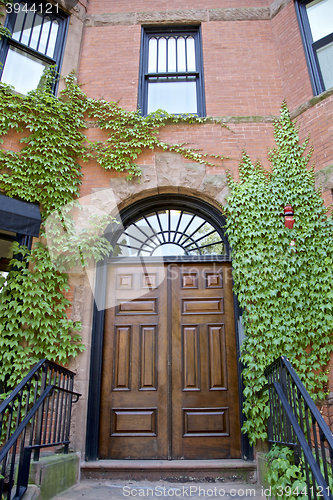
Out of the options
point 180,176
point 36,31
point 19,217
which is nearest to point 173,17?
point 36,31

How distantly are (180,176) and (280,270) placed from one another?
1984mm

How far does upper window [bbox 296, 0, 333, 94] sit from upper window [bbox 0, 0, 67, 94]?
4090mm

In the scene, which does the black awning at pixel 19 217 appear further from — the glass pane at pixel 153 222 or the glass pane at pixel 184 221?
the glass pane at pixel 184 221

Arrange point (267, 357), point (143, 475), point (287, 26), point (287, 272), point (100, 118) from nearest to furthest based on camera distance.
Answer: point (143, 475)
point (267, 357)
point (287, 272)
point (100, 118)
point (287, 26)

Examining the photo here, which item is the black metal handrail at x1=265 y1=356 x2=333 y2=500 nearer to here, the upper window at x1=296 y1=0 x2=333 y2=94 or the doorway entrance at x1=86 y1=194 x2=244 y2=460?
the doorway entrance at x1=86 y1=194 x2=244 y2=460

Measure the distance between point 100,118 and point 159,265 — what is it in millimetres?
2523

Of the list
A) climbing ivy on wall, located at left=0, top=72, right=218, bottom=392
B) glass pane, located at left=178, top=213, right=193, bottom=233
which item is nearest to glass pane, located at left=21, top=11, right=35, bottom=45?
climbing ivy on wall, located at left=0, top=72, right=218, bottom=392

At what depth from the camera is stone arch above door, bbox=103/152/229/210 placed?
5.26 meters

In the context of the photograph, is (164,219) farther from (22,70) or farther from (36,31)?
(36,31)

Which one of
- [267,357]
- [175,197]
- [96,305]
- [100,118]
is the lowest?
[267,357]

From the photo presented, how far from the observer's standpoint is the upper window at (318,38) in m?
5.51

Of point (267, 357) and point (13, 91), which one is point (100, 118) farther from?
point (267, 357)

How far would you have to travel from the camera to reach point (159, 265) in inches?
203

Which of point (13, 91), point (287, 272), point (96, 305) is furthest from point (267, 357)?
point (13, 91)
